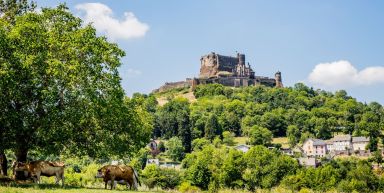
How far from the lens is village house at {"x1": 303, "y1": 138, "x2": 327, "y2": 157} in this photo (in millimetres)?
159750

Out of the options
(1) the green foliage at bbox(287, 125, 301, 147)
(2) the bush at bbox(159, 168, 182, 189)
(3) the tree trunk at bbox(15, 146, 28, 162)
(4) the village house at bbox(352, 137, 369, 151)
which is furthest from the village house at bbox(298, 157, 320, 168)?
(3) the tree trunk at bbox(15, 146, 28, 162)

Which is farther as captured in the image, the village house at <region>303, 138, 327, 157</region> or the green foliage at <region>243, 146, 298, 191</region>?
the village house at <region>303, 138, 327, 157</region>

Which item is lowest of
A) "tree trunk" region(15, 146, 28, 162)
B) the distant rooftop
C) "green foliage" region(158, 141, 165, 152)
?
"tree trunk" region(15, 146, 28, 162)

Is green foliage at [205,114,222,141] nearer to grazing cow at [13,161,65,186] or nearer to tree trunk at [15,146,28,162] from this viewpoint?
tree trunk at [15,146,28,162]

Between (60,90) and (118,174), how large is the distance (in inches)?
223

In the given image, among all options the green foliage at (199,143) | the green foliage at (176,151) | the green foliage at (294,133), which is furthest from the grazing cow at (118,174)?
the green foliage at (294,133)

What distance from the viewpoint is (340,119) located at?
630 ft

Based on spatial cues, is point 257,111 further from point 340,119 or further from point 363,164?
point 363,164

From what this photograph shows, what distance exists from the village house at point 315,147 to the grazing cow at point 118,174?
14372 cm

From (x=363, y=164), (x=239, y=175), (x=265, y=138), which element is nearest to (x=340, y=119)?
(x=265, y=138)

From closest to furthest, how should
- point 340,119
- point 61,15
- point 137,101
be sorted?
point 61,15, point 137,101, point 340,119

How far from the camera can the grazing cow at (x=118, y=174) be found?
22547mm

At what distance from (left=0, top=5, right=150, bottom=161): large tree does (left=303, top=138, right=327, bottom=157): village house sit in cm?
14199

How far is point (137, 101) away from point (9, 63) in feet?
31.5
